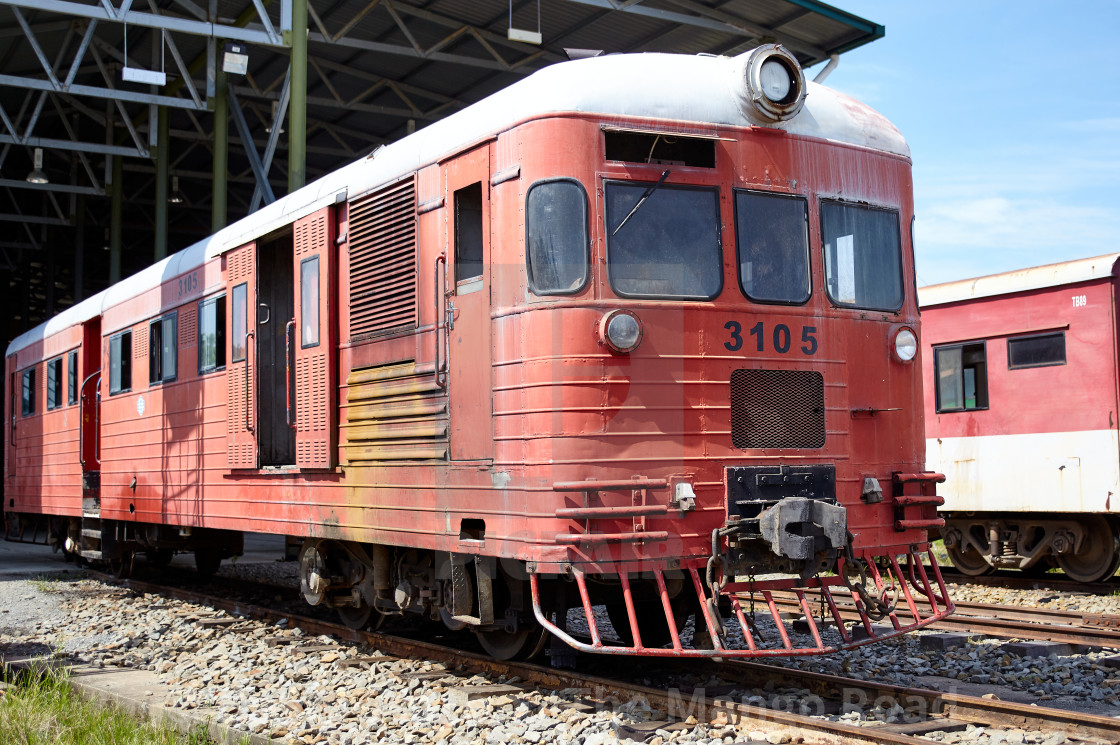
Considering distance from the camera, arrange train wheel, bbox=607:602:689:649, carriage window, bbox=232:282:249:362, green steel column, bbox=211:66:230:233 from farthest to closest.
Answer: green steel column, bbox=211:66:230:233, carriage window, bbox=232:282:249:362, train wheel, bbox=607:602:689:649

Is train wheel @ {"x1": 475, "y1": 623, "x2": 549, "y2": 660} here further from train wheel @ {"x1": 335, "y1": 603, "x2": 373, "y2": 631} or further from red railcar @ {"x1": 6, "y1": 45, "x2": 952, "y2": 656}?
train wheel @ {"x1": 335, "y1": 603, "x2": 373, "y2": 631}

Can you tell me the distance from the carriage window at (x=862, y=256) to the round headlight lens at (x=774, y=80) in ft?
2.46

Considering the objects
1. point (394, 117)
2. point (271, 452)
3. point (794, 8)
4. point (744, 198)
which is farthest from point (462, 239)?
point (394, 117)

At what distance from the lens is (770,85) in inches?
266

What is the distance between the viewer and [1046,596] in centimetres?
1192

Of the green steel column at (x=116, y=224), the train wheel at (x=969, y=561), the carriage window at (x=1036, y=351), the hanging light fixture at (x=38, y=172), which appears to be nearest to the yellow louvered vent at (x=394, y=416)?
the carriage window at (x=1036, y=351)

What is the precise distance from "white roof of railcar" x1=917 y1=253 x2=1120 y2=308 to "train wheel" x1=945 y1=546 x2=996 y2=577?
3159mm

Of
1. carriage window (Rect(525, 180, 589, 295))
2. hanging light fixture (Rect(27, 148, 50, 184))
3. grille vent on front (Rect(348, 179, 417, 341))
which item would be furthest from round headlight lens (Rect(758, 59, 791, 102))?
hanging light fixture (Rect(27, 148, 50, 184))

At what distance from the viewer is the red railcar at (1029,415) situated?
12.0 metres

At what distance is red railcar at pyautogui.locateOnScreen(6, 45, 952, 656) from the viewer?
624 centimetres

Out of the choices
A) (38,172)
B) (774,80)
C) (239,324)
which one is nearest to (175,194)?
(38,172)

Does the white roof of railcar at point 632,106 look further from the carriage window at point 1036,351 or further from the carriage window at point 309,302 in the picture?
the carriage window at point 1036,351

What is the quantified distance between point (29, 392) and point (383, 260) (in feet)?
42.7

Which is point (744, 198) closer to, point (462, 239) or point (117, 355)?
point (462, 239)
